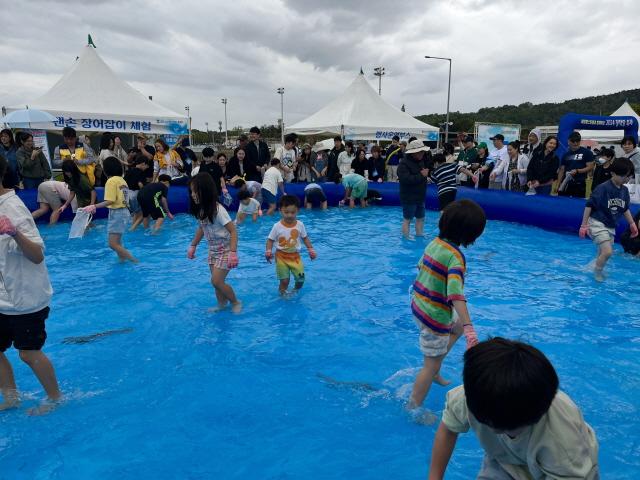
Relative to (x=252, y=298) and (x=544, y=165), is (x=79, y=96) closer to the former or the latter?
(x=252, y=298)

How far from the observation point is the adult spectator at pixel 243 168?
11852mm

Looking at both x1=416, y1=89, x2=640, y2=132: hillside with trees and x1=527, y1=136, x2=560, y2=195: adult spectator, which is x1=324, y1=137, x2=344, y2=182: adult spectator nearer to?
x1=527, y1=136, x2=560, y2=195: adult spectator

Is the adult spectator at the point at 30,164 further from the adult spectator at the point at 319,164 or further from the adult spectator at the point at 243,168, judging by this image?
the adult spectator at the point at 319,164

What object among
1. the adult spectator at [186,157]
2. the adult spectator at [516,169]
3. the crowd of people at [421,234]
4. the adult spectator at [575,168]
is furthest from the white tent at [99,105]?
the adult spectator at [575,168]

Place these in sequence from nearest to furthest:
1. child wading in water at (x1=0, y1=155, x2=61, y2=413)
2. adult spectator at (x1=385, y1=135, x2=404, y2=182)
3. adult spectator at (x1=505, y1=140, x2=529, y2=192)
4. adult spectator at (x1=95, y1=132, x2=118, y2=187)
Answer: child wading in water at (x1=0, y1=155, x2=61, y2=413), adult spectator at (x1=95, y1=132, x2=118, y2=187), adult spectator at (x1=505, y1=140, x2=529, y2=192), adult spectator at (x1=385, y1=135, x2=404, y2=182)

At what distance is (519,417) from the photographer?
48.8 inches

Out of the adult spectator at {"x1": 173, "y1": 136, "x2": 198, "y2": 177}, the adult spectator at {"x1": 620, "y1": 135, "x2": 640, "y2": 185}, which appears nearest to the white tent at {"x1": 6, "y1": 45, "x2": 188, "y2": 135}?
the adult spectator at {"x1": 173, "y1": 136, "x2": 198, "y2": 177}

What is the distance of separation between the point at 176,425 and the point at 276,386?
81 cm

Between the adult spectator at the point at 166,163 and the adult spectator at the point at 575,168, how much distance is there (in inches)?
366

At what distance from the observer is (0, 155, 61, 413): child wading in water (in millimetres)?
2727

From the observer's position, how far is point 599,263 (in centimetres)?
616

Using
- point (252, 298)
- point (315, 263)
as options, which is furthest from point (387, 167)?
point (252, 298)

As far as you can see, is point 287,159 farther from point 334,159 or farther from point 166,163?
point 166,163

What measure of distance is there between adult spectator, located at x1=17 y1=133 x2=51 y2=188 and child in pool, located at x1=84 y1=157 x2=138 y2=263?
196 inches
